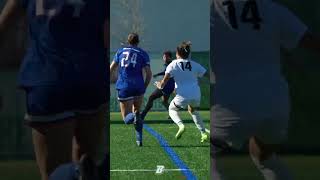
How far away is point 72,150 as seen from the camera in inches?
128

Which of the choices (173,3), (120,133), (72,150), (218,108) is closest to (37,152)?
(72,150)

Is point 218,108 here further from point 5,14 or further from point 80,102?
point 5,14

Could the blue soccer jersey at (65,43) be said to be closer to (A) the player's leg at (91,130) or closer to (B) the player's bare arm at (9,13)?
(B) the player's bare arm at (9,13)

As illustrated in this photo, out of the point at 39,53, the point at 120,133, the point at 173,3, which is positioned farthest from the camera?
the point at 173,3

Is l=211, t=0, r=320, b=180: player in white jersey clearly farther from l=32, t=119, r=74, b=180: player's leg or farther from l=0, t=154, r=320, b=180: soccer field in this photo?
l=32, t=119, r=74, b=180: player's leg

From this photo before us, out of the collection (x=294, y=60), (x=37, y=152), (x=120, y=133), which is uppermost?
(x=294, y=60)

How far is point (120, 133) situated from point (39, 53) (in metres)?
7.83

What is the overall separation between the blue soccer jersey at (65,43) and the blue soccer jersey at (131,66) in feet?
16.1

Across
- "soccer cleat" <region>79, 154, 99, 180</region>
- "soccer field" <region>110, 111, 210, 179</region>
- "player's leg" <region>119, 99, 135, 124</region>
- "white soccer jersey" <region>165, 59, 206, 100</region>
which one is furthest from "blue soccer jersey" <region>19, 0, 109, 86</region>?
"white soccer jersey" <region>165, 59, 206, 100</region>

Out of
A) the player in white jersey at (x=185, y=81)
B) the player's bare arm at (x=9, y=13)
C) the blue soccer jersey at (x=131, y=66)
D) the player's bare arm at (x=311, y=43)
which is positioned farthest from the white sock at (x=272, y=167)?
the player in white jersey at (x=185, y=81)

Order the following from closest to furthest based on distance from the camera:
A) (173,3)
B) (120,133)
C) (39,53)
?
(39,53)
(120,133)
(173,3)

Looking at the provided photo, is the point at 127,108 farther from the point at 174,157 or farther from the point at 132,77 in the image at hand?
the point at 174,157

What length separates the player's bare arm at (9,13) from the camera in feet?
10.4

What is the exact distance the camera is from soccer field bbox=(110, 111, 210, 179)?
6.28m
